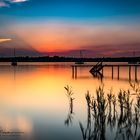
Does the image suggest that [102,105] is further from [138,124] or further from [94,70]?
[94,70]

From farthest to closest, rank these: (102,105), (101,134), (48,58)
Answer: (48,58), (102,105), (101,134)

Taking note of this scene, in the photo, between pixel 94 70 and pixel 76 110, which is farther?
pixel 94 70

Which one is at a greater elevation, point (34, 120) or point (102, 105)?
point (102, 105)

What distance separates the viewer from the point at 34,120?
18359mm

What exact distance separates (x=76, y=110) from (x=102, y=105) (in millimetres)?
6758

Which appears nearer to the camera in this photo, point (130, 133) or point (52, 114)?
point (130, 133)

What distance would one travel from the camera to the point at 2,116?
19.4m

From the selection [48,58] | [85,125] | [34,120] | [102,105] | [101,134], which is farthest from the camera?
[48,58]

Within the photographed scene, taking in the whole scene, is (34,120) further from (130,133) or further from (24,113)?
(130,133)

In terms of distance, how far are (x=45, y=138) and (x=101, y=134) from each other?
2.36m

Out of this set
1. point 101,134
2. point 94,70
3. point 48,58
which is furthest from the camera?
point 48,58

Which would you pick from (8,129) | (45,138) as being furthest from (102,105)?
(8,129)

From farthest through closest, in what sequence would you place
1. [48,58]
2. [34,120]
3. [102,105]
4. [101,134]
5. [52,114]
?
[48,58] → [52,114] → [34,120] → [102,105] → [101,134]

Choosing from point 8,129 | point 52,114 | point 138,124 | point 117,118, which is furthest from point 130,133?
point 52,114
